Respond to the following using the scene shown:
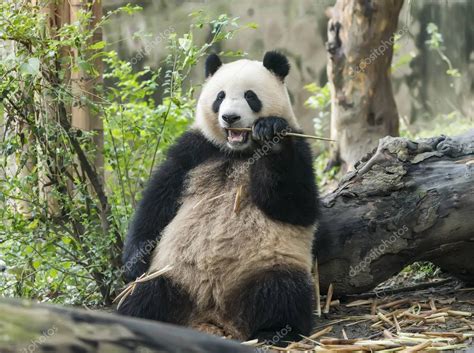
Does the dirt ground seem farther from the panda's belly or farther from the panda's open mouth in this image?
the panda's open mouth

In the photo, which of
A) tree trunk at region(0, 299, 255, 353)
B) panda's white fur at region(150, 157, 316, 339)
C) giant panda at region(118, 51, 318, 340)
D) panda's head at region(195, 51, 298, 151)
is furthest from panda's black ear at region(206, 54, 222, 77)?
tree trunk at region(0, 299, 255, 353)

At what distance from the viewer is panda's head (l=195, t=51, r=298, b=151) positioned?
15.7ft

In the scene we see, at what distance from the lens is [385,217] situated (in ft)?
16.4

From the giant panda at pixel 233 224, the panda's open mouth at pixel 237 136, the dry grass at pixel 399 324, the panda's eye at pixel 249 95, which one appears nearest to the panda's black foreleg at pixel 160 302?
the giant panda at pixel 233 224

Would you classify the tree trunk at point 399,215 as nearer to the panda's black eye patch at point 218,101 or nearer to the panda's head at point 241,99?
the panda's head at point 241,99

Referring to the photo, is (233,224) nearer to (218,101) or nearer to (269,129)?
(269,129)

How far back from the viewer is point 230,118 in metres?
4.70

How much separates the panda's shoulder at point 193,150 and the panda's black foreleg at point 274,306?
3.11ft

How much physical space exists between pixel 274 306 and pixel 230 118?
120 cm

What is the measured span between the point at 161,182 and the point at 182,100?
1796 mm

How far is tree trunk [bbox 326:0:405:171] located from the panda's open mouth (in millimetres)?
3816

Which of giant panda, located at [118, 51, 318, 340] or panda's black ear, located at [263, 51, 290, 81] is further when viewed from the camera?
panda's black ear, located at [263, 51, 290, 81]

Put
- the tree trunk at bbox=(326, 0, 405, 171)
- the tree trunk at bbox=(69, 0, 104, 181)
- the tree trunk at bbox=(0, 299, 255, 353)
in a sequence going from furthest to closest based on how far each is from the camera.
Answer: the tree trunk at bbox=(326, 0, 405, 171) → the tree trunk at bbox=(69, 0, 104, 181) → the tree trunk at bbox=(0, 299, 255, 353)

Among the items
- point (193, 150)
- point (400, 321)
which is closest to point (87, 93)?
point (193, 150)
